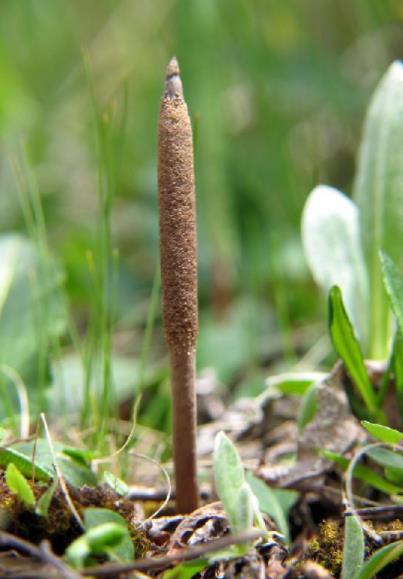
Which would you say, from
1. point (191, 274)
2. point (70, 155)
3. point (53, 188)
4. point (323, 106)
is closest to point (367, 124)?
point (191, 274)

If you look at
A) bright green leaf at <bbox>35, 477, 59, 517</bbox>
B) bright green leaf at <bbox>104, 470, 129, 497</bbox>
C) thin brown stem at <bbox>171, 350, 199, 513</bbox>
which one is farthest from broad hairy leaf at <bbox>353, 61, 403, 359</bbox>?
bright green leaf at <bbox>35, 477, 59, 517</bbox>

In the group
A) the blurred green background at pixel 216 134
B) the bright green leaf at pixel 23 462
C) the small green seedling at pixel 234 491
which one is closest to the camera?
the small green seedling at pixel 234 491

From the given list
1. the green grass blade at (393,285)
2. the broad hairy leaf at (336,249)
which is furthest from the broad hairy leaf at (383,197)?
the green grass blade at (393,285)

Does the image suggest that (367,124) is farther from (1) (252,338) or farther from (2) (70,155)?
(2) (70,155)

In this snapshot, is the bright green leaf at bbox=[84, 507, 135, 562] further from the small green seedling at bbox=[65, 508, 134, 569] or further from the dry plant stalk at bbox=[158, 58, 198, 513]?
the dry plant stalk at bbox=[158, 58, 198, 513]

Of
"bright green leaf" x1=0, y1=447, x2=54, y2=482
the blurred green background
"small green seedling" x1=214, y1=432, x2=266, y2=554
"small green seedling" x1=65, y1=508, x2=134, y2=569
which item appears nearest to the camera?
"small green seedling" x1=65, y1=508, x2=134, y2=569

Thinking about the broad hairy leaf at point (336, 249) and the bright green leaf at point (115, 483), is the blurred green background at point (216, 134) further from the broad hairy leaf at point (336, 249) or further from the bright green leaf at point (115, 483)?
the bright green leaf at point (115, 483)
